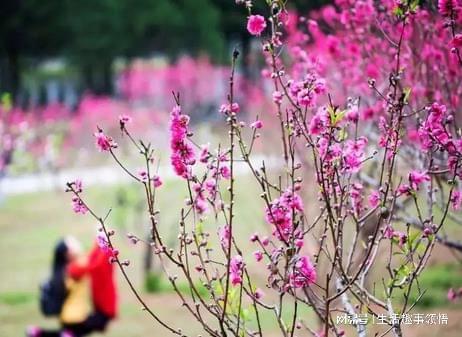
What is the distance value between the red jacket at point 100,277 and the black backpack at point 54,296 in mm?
158

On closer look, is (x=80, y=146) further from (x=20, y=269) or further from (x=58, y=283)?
(x=58, y=283)

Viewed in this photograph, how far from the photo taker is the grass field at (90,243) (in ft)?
22.8

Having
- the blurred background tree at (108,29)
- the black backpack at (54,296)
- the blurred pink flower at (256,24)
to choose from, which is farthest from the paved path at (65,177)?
the blurred pink flower at (256,24)

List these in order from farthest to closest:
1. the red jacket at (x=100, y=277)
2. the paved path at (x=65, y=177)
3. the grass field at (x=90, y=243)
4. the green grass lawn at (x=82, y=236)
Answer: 1. the paved path at (x=65, y=177)
2. the green grass lawn at (x=82, y=236)
3. the grass field at (x=90, y=243)
4. the red jacket at (x=100, y=277)

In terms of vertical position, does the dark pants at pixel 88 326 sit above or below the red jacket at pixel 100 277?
below

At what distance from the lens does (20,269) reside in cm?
931

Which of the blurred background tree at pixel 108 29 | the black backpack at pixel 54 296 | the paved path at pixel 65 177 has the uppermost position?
the blurred background tree at pixel 108 29

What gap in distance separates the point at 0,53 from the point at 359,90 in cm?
2045

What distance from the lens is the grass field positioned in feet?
22.8

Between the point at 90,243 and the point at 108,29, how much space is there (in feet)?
42.4

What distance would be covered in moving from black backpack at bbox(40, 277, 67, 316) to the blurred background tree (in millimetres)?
16045

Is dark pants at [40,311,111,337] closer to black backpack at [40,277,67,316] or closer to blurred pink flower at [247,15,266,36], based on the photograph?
black backpack at [40,277,67,316]

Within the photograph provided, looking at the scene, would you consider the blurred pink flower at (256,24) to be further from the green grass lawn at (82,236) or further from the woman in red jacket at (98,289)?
the green grass lawn at (82,236)

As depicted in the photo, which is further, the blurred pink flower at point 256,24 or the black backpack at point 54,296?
the black backpack at point 54,296
